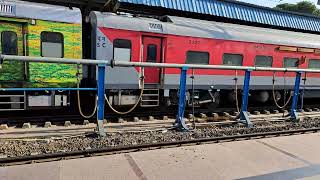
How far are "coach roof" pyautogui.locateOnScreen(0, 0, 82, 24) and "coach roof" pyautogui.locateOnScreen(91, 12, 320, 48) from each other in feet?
2.28

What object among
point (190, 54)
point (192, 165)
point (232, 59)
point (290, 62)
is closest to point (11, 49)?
point (190, 54)

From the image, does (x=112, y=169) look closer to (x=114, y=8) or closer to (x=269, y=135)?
(x=269, y=135)

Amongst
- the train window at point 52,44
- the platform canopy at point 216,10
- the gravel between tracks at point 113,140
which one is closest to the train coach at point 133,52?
the train window at point 52,44

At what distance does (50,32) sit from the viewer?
9.35m

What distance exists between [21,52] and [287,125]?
796 centimetres

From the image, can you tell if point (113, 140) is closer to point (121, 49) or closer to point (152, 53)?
point (121, 49)

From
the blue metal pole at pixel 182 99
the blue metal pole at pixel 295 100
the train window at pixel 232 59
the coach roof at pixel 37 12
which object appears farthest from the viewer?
the train window at pixel 232 59

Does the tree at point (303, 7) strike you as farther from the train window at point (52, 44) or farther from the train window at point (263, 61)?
the train window at point (52, 44)

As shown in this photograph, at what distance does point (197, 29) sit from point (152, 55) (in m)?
1.98

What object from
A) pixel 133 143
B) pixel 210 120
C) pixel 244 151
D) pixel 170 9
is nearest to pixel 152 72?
pixel 210 120

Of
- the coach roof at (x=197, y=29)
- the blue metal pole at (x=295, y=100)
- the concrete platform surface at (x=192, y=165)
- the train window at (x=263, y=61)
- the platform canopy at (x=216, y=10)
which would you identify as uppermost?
the platform canopy at (x=216, y=10)

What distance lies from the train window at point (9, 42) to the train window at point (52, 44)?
727 mm

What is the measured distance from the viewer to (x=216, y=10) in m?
18.8

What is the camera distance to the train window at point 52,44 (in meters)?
9.32
